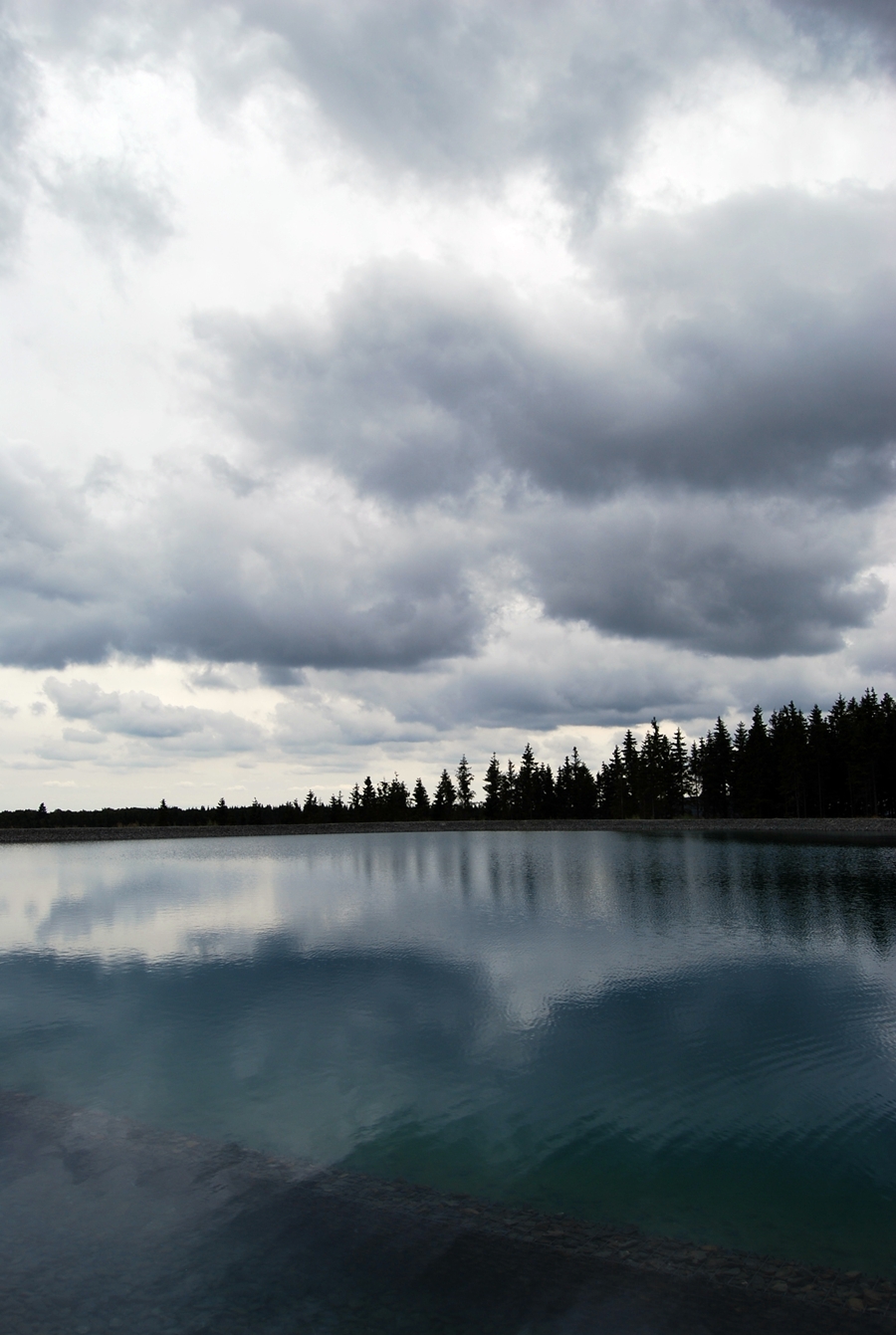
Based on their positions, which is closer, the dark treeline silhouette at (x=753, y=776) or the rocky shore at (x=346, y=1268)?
the rocky shore at (x=346, y=1268)

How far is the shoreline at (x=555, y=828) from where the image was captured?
120 meters

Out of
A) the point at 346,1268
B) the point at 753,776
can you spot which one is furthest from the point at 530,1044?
the point at 753,776

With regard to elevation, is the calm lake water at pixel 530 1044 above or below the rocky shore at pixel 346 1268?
below

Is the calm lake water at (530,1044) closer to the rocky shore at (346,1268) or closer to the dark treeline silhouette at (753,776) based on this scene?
the rocky shore at (346,1268)

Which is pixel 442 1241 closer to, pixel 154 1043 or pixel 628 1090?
pixel 628 1090

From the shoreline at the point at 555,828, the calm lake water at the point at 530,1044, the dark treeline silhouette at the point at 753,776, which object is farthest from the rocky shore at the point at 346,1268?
the dark treeline silhouette at the point at 753,776

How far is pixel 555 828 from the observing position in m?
178

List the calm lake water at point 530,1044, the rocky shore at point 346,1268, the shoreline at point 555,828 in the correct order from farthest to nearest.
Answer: the shoreline at point 555,828
the calm lake water at point 530,1044
the rocky shore at point 346,1268

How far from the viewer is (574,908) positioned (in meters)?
48.0

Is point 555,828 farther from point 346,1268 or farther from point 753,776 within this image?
A: point 346,1268

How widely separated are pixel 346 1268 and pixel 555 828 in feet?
561

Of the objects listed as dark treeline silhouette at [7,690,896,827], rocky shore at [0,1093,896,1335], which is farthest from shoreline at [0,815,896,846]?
rocky shore at [0,1093,896,1335]

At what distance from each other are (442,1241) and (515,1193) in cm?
202

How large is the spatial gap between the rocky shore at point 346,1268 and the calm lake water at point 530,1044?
92 centimetres
